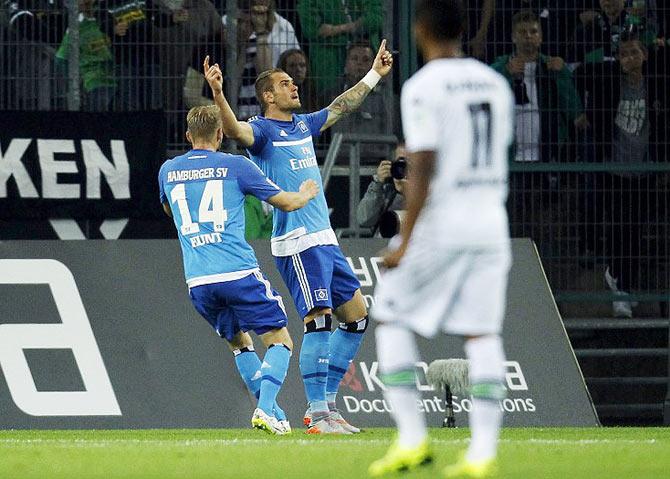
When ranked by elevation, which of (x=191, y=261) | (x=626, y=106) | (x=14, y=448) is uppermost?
(x=626, y=106)

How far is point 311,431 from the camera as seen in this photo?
10281 millimetres

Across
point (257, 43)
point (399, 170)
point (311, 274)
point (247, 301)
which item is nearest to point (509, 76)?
point (399, 170)

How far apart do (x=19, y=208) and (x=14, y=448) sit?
4.90 metres

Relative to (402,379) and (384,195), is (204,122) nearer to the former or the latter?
(384,195)

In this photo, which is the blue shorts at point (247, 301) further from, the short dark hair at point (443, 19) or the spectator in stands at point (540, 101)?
the spectator in stands at point (540, 101)

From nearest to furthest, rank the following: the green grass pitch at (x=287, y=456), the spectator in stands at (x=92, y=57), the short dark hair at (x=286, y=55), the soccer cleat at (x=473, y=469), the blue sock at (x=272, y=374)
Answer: the soccer cleat at (x=473, y=469) < the green grass pitch at (x=287, y=456) < the blue sock at (x=272, y=374) < the spectator in stands at (x=92, y=57) < the short dark hair at (x=286, y=55)

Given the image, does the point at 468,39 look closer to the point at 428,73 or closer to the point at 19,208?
the point at 19,208

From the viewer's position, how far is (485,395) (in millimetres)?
5930

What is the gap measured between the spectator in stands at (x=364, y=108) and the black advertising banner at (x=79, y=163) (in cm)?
164

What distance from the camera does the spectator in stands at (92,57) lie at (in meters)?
13.2

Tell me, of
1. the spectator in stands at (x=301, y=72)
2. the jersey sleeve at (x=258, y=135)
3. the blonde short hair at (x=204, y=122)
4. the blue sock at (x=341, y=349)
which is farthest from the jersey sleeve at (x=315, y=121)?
the spectator in stands at (x=301, y=72)

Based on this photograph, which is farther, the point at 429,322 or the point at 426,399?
the point at 426,399

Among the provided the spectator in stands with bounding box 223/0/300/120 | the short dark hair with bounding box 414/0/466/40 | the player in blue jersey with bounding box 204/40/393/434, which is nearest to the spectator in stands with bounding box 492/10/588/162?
the spectator in stands with bounding box 223/0/300/120

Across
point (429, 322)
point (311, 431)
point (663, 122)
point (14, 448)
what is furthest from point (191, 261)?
point (663, 122)
